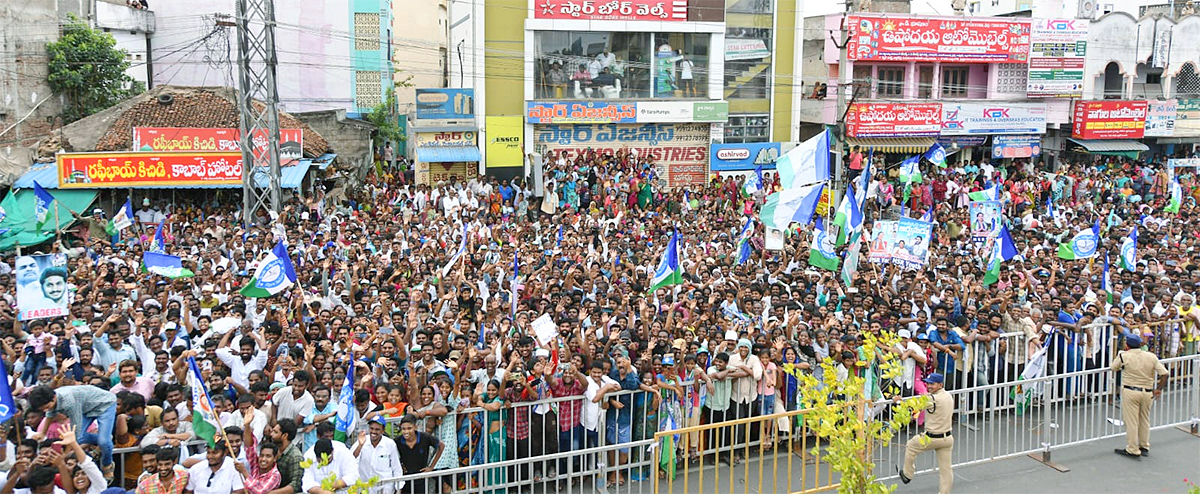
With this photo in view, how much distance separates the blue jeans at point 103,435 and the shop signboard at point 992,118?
27630 mm

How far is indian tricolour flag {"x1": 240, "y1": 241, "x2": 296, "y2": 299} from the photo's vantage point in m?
11.9

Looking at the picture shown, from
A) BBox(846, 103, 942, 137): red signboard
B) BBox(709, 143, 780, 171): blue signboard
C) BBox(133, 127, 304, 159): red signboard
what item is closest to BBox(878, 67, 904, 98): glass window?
BBox(846, 103, 942, 137): red signboard

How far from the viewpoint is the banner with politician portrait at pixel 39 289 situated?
9703 millimetres

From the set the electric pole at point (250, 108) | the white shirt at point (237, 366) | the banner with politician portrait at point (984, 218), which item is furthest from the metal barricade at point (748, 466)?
the electric pole at point (250, 108)

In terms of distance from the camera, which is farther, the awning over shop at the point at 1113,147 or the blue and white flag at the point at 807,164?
the awning over shop at the point at 1113,147

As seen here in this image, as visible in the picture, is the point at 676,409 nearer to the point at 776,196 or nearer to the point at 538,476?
the point at 538,476

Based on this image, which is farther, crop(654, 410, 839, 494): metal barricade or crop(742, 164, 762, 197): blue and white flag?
crop(742, 164, 762, 197): blue and white flag

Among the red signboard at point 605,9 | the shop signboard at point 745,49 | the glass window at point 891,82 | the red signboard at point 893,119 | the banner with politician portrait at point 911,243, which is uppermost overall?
the red signboard at point 605,9

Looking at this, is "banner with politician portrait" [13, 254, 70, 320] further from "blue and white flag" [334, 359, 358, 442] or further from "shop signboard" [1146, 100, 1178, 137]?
"shop signboard" [1146, 100, 1178, 137]

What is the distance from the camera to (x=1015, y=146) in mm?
32312

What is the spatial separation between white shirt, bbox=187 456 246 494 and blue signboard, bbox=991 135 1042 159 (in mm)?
29179

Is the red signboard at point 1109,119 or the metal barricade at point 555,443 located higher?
the red signboard at point 1109,119

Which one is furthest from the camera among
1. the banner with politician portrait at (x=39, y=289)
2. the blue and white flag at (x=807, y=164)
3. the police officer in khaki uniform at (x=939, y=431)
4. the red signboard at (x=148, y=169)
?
the red signboard at (x=148, y=169)

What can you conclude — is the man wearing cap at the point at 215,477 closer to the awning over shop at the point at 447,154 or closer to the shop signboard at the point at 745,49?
the awning over shop at the point at 447,154
